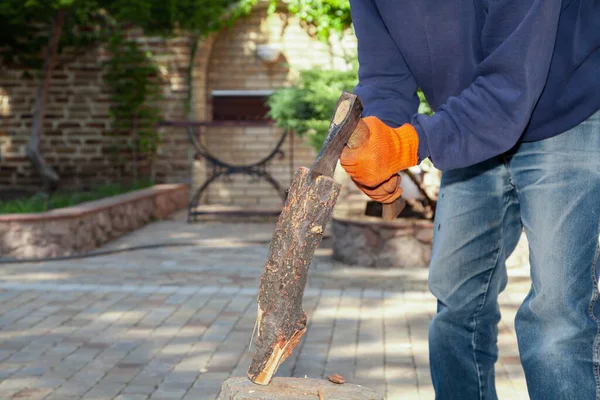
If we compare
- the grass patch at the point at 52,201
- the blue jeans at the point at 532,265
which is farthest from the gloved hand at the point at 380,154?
the grass patch at the point at 52,201

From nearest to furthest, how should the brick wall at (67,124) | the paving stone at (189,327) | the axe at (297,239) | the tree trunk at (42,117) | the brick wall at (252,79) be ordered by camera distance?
the axe at (297,239) < the paving stone at (189,327) < the tree trunk at (42,117) < the brick wall at (252,79) < the brick wall at (67,124)

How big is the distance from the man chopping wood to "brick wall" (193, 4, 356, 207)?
424 inches

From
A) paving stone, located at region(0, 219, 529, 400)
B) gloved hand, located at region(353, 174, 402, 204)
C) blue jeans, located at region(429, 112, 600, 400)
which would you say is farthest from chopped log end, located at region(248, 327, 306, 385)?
paving stone, located at region(0, 219, 529, 400)

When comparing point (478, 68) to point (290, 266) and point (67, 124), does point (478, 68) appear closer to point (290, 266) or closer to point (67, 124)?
point (290, 266)

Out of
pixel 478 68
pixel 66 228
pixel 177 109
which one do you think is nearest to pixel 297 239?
pixel 478 68

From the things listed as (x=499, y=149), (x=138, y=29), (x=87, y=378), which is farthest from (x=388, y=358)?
(x=138, y=29)

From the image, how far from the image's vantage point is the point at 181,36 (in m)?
14.1

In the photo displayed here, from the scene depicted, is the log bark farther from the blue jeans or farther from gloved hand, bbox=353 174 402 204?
the blue jeans

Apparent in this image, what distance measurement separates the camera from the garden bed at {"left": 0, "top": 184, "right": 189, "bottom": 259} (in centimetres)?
834

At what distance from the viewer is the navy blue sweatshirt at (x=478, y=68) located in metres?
2.20

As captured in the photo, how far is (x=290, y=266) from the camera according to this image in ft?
7.57

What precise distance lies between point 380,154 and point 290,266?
1.18 ft

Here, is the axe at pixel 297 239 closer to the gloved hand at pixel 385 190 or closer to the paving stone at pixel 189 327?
the gloved hand at pixel 385 190

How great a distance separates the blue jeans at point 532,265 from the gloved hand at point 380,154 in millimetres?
440
